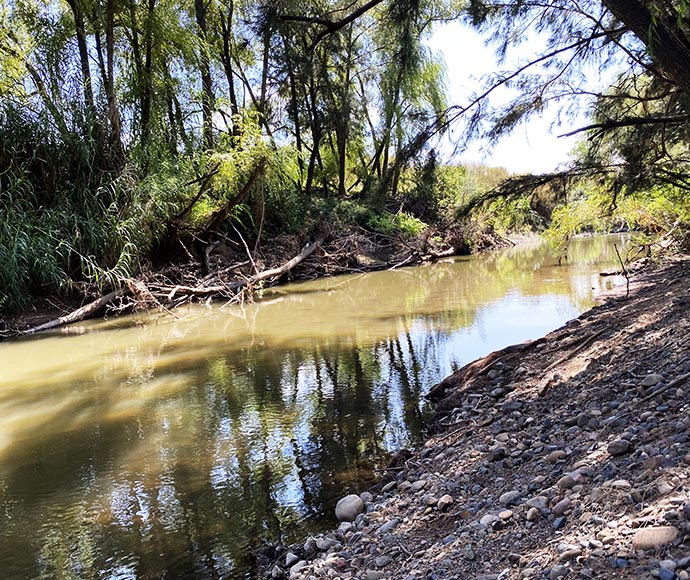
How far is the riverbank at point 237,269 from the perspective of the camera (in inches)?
440

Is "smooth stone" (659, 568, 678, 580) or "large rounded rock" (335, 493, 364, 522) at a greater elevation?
"smooth stone" (659, 568, 678, 580)

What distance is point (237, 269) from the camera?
14297mm

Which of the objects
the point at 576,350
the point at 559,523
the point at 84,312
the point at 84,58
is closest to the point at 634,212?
the point at 576,350

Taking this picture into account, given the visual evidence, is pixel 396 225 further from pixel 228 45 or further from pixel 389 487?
pixel 389 487

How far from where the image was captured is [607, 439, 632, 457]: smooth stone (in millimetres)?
2506

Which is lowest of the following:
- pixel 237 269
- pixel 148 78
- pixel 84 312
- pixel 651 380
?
pixel 651 380

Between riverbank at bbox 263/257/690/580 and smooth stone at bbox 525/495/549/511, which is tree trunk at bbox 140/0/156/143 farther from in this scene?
smooth stone at bbox 525/495/549/511

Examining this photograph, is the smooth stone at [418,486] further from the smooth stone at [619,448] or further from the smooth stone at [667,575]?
the smooth stone at [667,575]

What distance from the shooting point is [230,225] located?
1573 centimetres

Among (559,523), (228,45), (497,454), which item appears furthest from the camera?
(228,45)

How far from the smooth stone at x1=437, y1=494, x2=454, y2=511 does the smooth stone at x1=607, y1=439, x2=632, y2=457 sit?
0.77m

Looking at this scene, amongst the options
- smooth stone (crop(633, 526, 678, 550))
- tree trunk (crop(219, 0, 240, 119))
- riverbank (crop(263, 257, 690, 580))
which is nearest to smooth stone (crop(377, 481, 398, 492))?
riverbank (crop(263, 257, 690, 580))

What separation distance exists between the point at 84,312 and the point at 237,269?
413 centimetres

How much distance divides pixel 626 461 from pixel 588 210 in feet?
21.2
